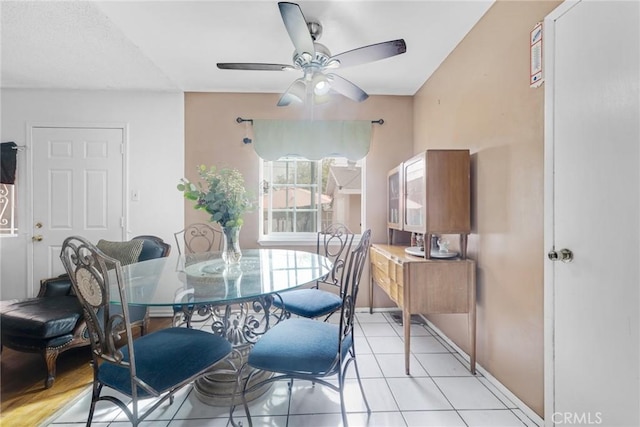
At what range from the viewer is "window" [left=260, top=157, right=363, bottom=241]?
3.12 m

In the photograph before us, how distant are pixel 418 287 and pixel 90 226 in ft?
11.0

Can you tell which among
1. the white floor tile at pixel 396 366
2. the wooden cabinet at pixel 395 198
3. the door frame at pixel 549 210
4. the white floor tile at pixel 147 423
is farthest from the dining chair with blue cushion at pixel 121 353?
the wooden cabinet at pixel 395 198

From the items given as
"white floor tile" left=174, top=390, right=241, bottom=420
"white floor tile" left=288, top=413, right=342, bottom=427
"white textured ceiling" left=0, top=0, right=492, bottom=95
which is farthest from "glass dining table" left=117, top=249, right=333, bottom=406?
"white textured ceiling" left=0, top=0, right=492, bottom=95

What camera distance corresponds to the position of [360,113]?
298cm

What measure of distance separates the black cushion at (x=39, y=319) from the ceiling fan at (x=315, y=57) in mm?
2045

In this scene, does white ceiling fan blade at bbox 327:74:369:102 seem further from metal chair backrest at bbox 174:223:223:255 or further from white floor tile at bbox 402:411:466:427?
white floor tile at bbox 402:411:466:427

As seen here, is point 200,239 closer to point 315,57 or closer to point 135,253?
point 135,253

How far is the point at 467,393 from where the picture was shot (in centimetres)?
164

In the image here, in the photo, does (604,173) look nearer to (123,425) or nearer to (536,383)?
(536,383)

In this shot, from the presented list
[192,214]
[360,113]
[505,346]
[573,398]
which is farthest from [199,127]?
[573,398]

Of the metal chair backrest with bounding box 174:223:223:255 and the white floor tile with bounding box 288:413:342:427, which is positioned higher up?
the metal chair backrest with bounding box 174:223:223:255

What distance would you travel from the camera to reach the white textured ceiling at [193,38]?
1.73m

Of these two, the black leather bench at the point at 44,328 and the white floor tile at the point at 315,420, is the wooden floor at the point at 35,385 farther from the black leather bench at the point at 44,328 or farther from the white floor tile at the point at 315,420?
the white floor tile at the point at 315,420

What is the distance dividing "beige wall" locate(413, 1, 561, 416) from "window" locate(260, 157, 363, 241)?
1298 millimetres
